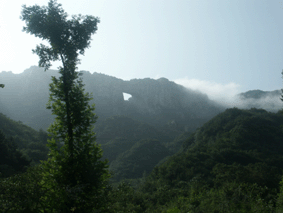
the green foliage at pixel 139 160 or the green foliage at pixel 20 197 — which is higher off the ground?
the green foliage at pixel 20 197

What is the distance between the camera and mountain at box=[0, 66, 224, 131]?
15150 centimetres

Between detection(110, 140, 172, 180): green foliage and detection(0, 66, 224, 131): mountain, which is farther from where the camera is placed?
detection(0, 66, 224, 131): mountain

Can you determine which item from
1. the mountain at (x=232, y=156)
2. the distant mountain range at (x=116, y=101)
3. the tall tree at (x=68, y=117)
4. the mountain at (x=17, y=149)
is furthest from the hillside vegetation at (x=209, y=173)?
the distant mountain range at (x=116, y=101)

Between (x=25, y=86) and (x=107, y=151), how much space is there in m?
100

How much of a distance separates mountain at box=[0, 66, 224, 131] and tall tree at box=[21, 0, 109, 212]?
145 meters

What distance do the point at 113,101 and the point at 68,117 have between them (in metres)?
176

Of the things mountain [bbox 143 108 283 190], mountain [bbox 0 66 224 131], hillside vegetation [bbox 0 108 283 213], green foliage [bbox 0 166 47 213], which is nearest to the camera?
green foliage [bbox 0 166 47 213]

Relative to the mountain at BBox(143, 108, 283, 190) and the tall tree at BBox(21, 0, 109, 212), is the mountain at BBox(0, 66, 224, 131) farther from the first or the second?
the tall tree at BBox(21, 0, 109, 212)

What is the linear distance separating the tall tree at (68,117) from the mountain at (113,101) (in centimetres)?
14478

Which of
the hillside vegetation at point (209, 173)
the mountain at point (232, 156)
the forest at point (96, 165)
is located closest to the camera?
the forest at point (96, 165)

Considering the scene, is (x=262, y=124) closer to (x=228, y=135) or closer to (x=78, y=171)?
(x=228, y=135)

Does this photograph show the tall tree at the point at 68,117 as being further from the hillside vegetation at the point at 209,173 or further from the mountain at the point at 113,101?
the mountain at the point at 113,101

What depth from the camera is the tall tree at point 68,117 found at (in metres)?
9.51

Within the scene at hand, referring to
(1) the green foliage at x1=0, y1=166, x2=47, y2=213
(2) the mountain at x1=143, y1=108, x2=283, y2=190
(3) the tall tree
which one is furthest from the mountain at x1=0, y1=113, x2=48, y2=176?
(2) the mountain at x1=143, y1=108, x2=283, y2=190
